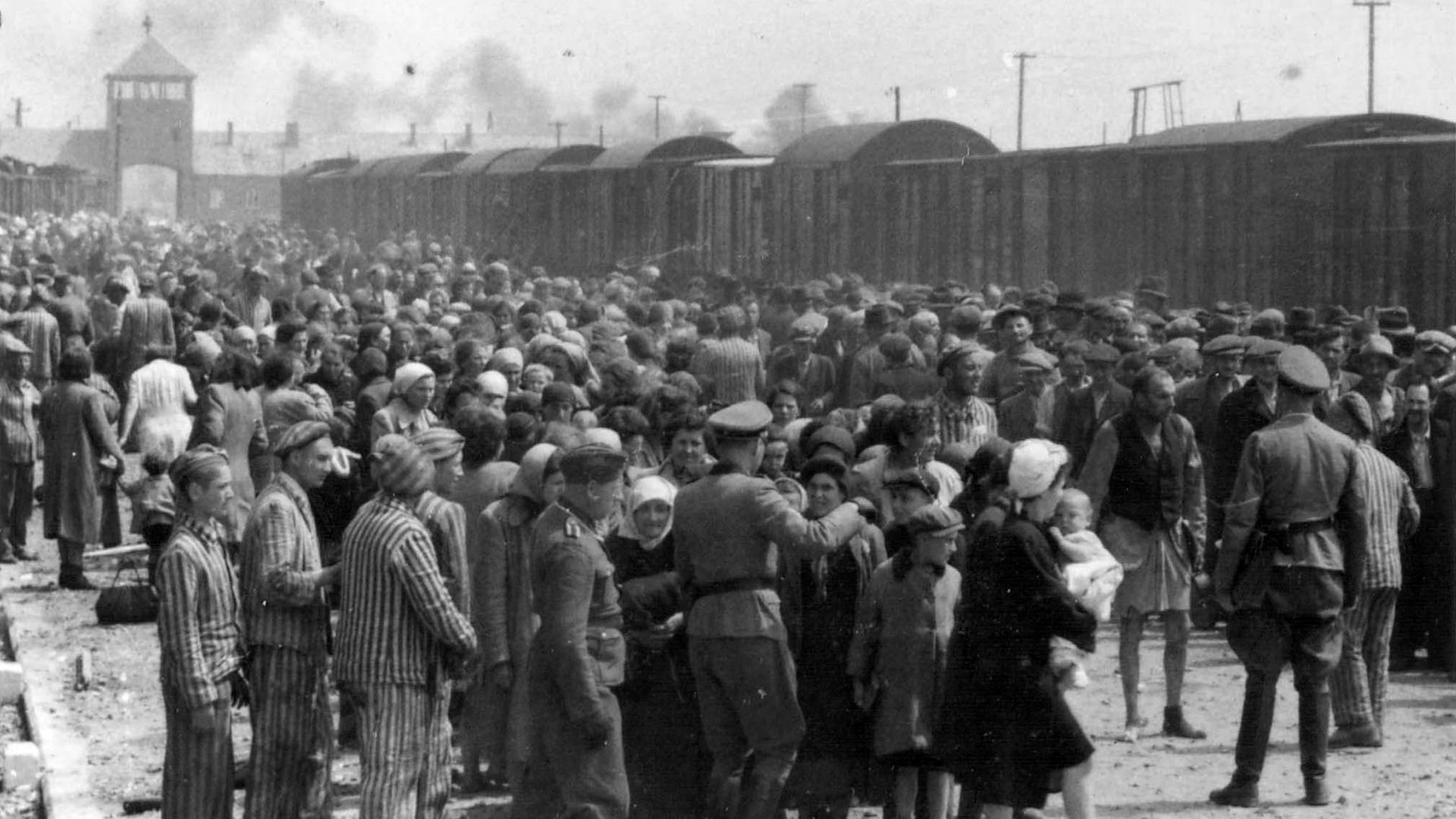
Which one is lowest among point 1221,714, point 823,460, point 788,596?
point 1221,714

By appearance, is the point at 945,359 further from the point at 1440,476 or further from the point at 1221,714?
the point at 1440,476

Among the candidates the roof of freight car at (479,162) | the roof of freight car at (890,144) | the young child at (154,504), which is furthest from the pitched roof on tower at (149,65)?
the young child at (154,504)

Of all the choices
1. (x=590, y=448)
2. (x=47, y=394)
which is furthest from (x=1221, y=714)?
(x=47, y=394)

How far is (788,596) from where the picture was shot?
25.0 feet

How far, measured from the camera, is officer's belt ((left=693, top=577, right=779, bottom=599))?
7.20 metres

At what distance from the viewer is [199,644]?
6.82m

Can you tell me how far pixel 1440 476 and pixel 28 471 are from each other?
9947 mm

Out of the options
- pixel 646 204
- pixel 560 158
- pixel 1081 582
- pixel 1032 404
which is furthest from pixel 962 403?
pixel 560 158

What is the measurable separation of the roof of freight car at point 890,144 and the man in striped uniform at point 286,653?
77.3 ft

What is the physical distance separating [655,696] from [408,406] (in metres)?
A: 2.97

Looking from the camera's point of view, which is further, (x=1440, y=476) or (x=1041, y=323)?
(x=1041, y=323)

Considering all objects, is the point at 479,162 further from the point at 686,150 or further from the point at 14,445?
the point at 14,445

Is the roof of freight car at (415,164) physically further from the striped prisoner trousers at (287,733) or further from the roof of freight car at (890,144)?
the striped prisoner trousers at (287,733)

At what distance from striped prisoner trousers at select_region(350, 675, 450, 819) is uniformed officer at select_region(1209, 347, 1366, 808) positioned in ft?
10.9
